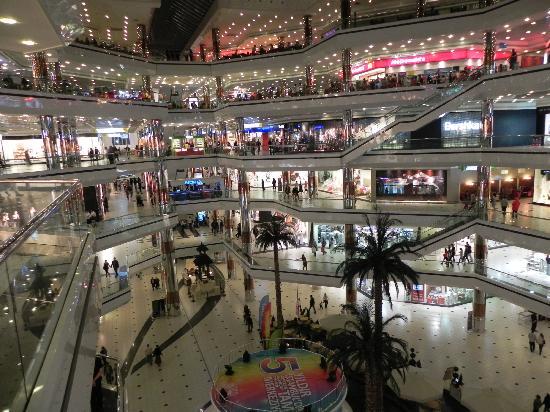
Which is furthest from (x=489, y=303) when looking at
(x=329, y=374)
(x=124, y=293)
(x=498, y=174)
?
(x=124, y=293)

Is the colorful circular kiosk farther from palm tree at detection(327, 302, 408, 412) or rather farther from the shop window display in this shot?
the shop window display

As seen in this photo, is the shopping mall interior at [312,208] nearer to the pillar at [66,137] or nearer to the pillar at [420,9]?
the pillar at [420,9]

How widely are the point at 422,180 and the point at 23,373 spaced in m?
26.7

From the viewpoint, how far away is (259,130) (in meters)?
37.5

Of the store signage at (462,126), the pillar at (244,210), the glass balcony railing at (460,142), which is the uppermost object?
the store signage at (462,126)

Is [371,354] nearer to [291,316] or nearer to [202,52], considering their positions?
[291,316]

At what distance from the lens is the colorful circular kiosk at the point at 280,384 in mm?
12664

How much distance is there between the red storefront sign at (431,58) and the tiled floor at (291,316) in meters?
13.4

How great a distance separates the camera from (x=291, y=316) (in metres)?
22.6

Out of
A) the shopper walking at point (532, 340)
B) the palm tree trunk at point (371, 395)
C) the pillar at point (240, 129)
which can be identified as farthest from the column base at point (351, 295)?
the pillar at point (240, 129)

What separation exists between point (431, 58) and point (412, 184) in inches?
297

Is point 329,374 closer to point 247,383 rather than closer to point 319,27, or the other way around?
point 247,383

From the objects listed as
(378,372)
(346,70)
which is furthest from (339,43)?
(378,372)

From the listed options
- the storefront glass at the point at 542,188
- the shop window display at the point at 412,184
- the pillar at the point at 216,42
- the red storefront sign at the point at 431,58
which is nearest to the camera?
the storefront glass at the point at 542,188
